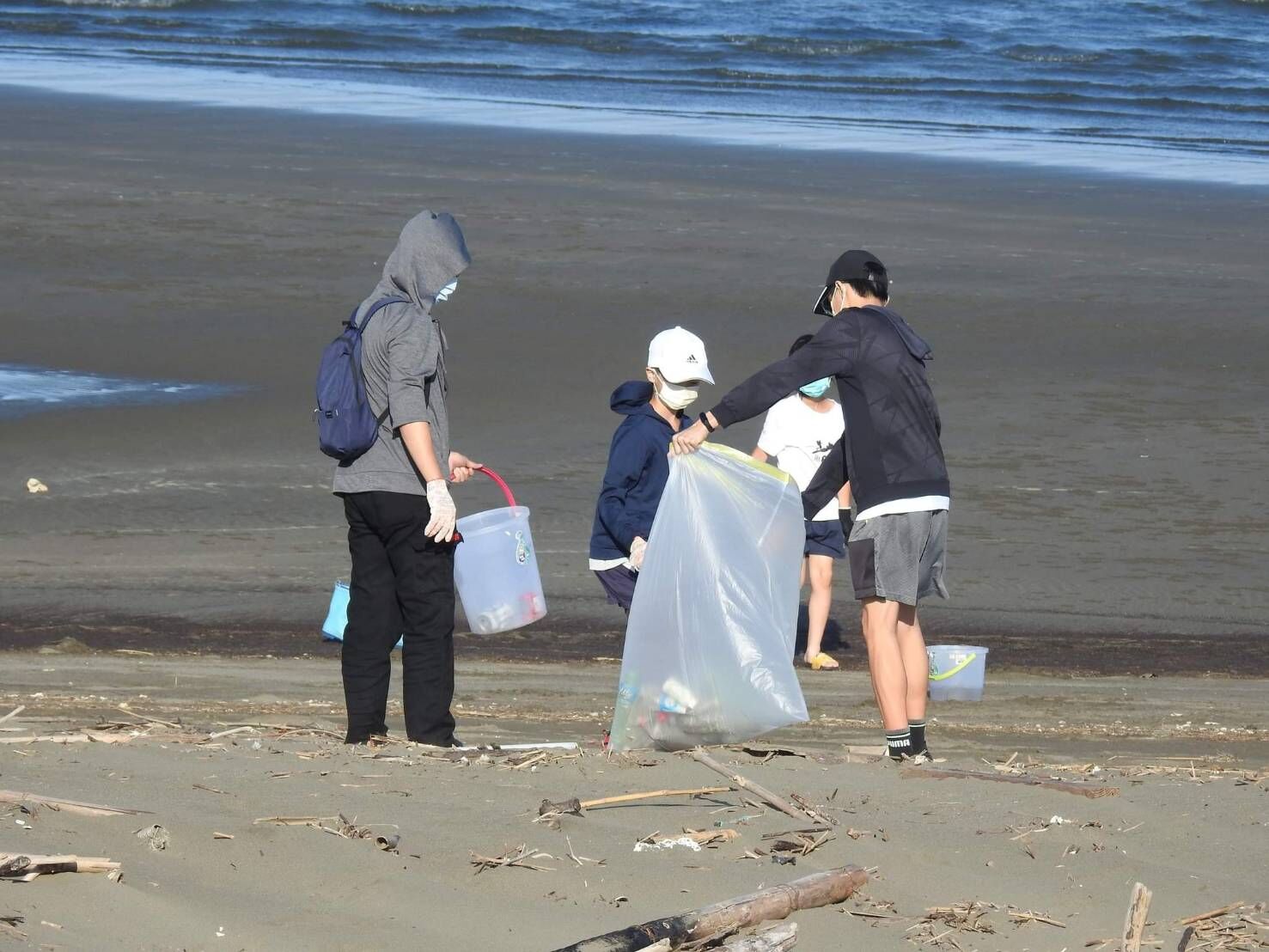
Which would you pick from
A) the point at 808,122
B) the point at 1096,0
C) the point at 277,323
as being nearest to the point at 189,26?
the point at 808,122

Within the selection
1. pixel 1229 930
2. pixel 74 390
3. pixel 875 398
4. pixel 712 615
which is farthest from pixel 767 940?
pixel 74 390

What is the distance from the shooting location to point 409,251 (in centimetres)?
444

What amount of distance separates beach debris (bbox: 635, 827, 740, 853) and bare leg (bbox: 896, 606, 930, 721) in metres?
1.27

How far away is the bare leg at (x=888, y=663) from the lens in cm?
461

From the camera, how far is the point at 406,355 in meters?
4.35

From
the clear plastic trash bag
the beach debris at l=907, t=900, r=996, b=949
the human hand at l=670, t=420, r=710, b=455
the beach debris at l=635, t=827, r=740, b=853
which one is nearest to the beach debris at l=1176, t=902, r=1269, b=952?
the beach debris at l=907, t=900, r=996, b=949

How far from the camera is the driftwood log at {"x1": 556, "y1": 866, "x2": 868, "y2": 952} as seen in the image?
9.20 feet

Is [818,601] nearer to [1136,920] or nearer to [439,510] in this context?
[439,510]

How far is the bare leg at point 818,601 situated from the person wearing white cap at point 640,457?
4.98 feet

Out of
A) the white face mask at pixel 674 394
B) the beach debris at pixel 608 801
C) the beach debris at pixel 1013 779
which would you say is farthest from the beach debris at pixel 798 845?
the white face mask at pixel 674 394

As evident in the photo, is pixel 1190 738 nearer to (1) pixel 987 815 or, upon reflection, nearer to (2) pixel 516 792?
(1) pixel 987 815

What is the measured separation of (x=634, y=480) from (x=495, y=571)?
1.69 ft

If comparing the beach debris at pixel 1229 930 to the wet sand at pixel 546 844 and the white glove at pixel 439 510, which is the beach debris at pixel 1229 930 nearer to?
the wet sand at pixel 546 844

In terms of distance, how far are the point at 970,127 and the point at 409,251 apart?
18.6 metres
